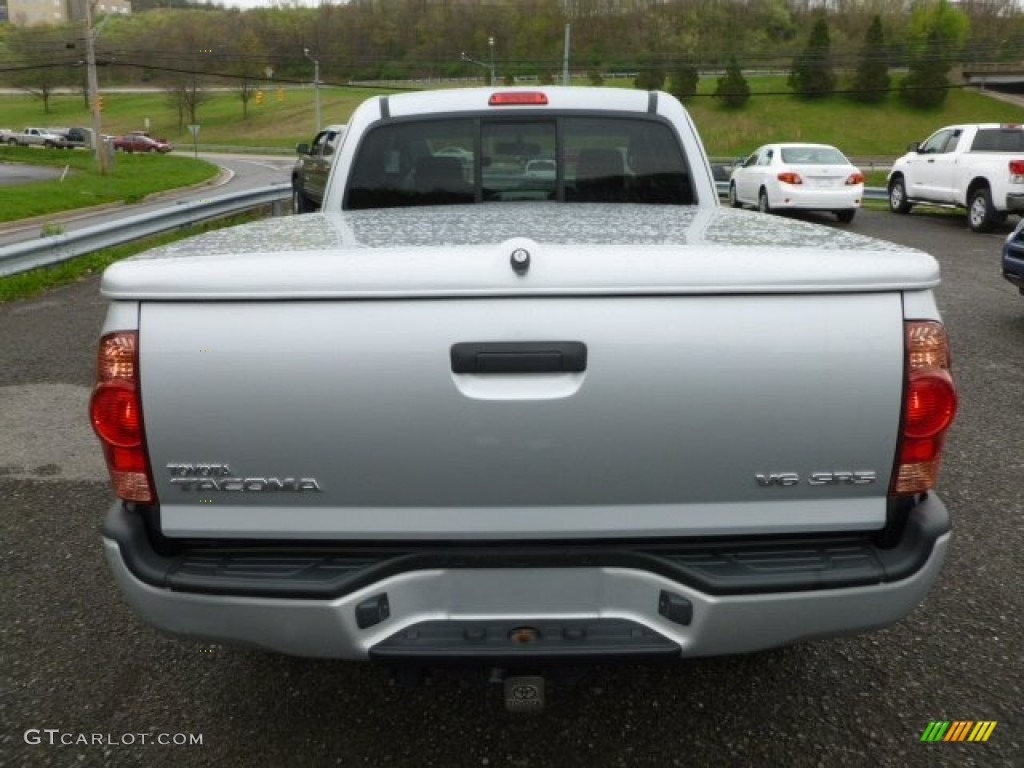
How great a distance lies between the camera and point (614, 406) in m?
1.90

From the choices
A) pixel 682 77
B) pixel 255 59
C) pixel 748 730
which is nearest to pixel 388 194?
pixel 748 730

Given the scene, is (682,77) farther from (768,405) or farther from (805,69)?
(768,405)

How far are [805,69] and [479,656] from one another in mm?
86371

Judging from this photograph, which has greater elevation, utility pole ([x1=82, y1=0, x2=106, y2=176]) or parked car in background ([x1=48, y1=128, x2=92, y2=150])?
utility pole ([x1=82, y1=0, x2=106, y2=176])

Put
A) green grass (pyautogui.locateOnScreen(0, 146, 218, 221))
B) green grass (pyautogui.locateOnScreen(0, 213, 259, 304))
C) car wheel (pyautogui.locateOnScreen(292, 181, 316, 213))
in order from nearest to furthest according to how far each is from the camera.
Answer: green grass (pyautogui.locateOnScreen(0, 213, 259, 304)) → car wheel (pyautogui.locateOnScreen(292, 181, 316, 213)) → green grass (pyautogui.locateOnScreen(0, 146, 218, 221))

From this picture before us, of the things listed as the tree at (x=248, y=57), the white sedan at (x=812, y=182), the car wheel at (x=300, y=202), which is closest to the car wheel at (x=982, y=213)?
the white sedan at (x=812, y=182)

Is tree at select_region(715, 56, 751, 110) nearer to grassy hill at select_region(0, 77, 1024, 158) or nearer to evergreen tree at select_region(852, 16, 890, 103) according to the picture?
grassy hill at select_region(0, 77, 1024, 158)

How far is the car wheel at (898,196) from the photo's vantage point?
60.4 ft

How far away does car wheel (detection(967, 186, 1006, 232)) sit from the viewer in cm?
1477

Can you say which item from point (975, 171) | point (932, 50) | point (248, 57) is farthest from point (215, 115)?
point (975, 171)

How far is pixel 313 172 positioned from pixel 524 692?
13.8 m

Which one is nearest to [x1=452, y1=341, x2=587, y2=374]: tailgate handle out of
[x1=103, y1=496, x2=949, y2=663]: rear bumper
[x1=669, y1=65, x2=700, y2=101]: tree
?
[x1=103, y1=496, x2=949, y2=663]: rear bumper

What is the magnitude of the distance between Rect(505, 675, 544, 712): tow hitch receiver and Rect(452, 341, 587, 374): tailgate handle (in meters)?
0.78

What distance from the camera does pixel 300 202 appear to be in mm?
15477
